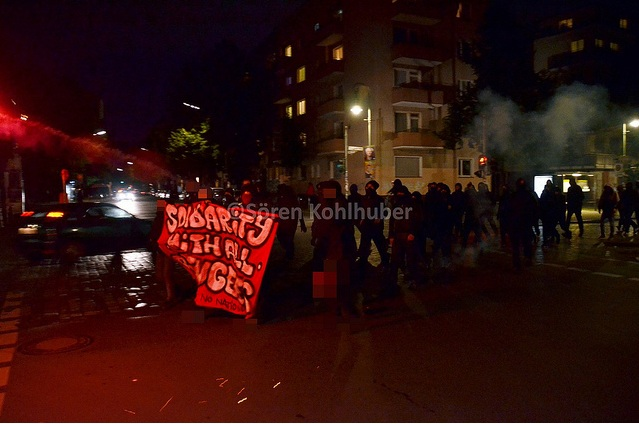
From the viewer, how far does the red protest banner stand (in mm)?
6832

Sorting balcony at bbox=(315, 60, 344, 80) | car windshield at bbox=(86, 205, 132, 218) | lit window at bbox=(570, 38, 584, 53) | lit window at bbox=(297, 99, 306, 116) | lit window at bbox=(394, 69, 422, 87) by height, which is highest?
lit window at bbox=(570, 38, 584, 53)

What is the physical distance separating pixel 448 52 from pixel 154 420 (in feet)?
121

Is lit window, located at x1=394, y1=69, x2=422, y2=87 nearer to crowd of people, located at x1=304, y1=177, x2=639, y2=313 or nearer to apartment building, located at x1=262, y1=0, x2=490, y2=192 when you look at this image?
apartment building, located at x1=262, y1=0, x2=490, y2=192

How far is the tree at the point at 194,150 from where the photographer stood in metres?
40.7

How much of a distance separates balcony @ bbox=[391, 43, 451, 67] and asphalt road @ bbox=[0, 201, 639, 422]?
28060 millimetres

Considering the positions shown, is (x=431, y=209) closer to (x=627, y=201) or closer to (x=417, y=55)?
(x=627, y=201)

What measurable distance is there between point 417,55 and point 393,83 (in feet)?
7.77

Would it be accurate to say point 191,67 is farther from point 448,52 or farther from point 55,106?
point 448,52

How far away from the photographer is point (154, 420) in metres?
4.10

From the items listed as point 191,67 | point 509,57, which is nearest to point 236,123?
point 191,67

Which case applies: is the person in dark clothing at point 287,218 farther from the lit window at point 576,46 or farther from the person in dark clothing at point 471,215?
the lit window at point 576,46

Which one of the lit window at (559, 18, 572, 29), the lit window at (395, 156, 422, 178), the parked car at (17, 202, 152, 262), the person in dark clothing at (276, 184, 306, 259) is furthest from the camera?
the lit window at (559, 18, 572, 29)

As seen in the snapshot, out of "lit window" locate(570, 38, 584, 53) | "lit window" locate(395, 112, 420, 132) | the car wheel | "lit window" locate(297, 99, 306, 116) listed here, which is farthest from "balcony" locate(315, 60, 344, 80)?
"lit window" locate(570, 38, 584, 53)

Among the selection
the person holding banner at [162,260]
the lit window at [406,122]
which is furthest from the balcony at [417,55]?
the person holding banner at [162,260]
